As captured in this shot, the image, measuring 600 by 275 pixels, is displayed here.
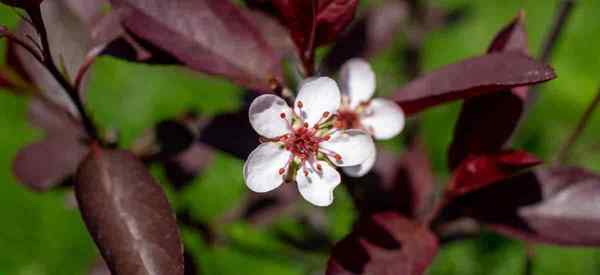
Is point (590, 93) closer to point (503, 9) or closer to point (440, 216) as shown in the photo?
point (503, 9)

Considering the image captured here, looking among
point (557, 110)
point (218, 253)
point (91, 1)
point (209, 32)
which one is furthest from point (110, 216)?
point (557, 110)

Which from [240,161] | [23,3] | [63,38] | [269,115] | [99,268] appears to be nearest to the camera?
[23,3]

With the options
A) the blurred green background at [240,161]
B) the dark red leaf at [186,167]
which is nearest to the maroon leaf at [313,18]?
the dark red leaf at [186,167]

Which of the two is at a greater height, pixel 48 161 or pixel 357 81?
pixel 357 81

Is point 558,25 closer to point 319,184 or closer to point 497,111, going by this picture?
point 497,111

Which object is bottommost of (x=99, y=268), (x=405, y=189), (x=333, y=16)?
(x=99, y=268)

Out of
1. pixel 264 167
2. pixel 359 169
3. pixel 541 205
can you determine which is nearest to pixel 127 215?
pixel 264 167

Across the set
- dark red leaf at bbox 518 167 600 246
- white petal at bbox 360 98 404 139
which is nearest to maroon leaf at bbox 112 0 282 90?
white petal at bbox 360 98 404 139
